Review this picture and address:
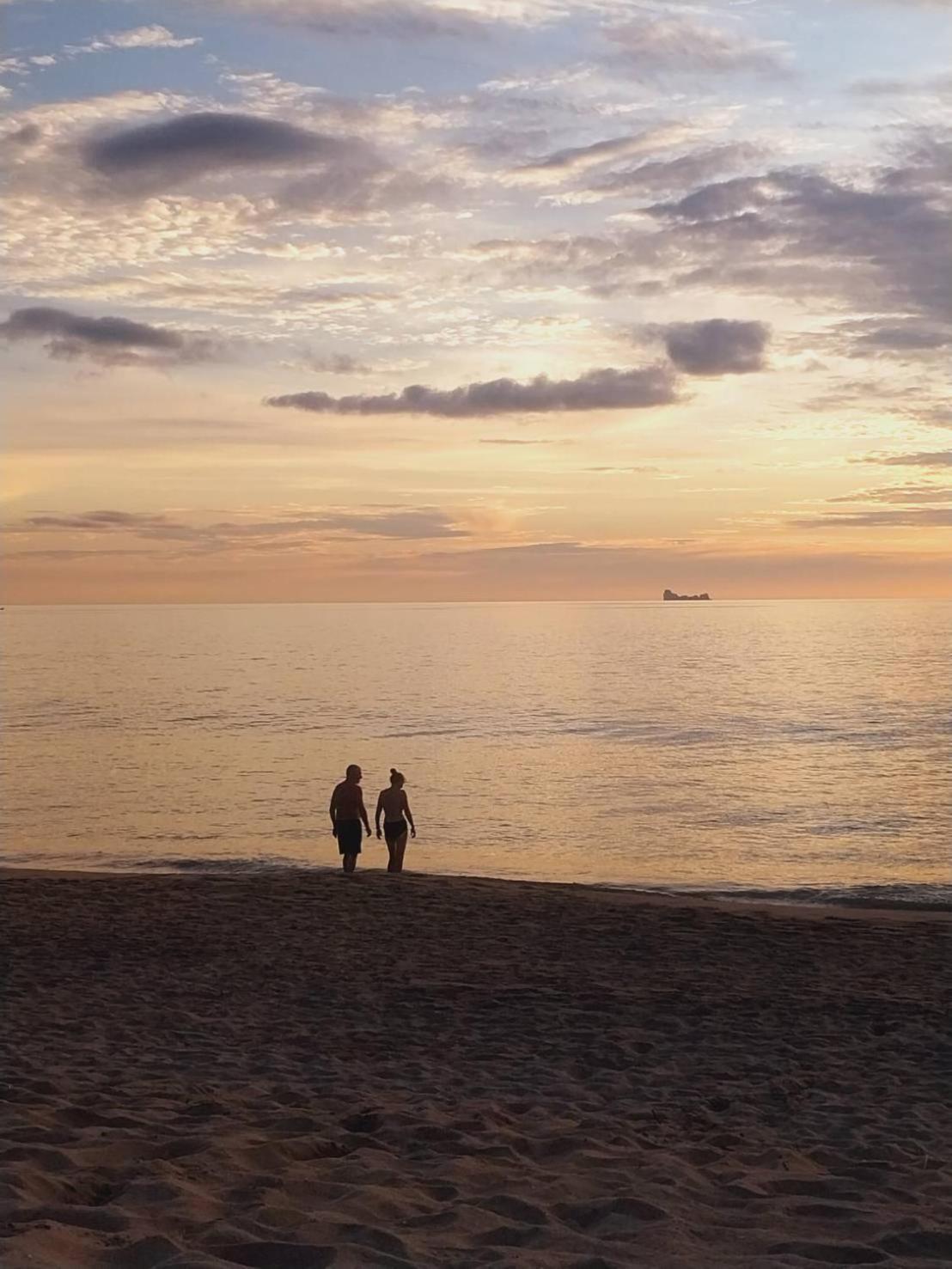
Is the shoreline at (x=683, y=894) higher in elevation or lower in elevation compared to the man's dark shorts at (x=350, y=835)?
lower

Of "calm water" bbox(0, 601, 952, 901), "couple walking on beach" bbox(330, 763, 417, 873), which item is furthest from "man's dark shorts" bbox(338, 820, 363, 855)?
"calm water" bbox(0, 601, 952, 901)

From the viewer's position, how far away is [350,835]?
1861 cm

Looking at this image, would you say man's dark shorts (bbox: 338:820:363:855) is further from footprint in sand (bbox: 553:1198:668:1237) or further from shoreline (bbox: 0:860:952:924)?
footprint in sand (bbox: 553:1198:668:1237)

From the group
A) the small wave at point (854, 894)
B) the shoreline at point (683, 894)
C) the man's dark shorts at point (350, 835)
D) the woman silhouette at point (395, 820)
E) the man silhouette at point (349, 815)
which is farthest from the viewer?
the small wave at point (854, 894)

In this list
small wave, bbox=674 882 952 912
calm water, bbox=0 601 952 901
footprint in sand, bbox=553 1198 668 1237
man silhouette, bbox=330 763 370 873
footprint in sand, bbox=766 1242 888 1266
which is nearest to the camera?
footprint in sand, bbox=766 1242 888 1266

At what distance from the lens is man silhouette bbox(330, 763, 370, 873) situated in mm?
18219

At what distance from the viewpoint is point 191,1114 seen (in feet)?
22.0

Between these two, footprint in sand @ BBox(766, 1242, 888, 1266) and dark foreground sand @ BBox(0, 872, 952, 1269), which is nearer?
footprint in sand @ BBox(766, 1242, 888, 1266)

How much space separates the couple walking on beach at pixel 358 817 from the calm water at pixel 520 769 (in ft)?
13.9

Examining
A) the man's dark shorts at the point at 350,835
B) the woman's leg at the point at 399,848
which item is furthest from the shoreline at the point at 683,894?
the man's dark shorts at the point at 350,835

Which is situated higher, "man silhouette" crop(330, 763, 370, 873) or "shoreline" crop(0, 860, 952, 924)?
"man silhouette" crop(330, 763, 370, 873)

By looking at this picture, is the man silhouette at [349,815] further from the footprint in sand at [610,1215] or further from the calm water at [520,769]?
the footprint in sand at [610,1215]

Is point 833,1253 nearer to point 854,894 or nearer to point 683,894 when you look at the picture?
point 683,894

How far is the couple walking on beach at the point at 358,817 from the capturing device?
18.3m
